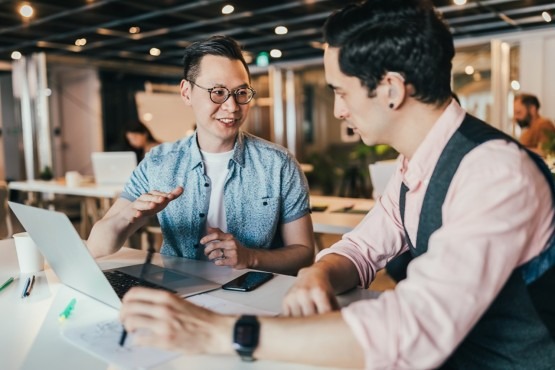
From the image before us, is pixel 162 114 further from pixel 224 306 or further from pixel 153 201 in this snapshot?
pixel 224 306

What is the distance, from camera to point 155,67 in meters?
10.8

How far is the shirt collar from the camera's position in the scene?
1041 mm

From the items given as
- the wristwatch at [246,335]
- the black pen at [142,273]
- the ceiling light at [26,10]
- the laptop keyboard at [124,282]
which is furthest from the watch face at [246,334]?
the ceiling light at [26,10]

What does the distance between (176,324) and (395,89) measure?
607 mm

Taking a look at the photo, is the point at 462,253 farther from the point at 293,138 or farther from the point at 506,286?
the point at 293,138

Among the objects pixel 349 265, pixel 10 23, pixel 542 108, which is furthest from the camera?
pixel 542 108

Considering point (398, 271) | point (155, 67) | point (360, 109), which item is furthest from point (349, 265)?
point (155, 67)

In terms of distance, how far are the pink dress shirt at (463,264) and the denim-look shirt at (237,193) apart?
107cm

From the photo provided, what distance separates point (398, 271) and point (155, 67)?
30.0 feet

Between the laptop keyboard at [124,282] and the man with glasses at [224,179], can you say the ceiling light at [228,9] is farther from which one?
the laptop keyboard at [124,282]

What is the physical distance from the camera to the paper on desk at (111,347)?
36.4 inches

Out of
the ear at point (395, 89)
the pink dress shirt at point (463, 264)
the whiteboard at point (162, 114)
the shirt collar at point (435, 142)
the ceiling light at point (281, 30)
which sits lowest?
the pink dress shirt at point (463, 264)

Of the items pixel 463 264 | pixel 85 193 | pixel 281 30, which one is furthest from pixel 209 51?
pixel 281 30

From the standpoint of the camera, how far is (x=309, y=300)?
40.6 inches
